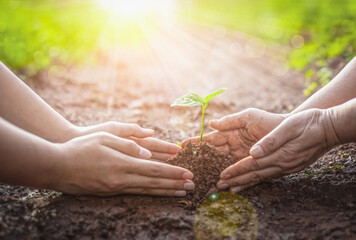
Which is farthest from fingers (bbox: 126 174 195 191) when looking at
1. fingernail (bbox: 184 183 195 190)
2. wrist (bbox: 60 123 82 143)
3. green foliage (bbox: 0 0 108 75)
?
green foliage (bbox: 0 0 108 75)

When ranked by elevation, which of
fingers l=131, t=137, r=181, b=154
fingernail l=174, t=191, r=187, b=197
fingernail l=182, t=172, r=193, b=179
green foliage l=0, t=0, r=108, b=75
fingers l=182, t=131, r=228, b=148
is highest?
green foliage l=0, t=0, r=108, b=75

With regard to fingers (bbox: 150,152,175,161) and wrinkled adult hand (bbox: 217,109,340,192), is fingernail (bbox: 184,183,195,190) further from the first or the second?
fingers (bbox: 150,152,175,161)

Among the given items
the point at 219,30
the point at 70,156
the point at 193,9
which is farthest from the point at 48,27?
the point at 193,9

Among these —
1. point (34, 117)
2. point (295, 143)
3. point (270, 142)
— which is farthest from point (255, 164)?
point (34, 117)

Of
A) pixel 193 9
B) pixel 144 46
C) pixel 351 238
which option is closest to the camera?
pixel 351 238

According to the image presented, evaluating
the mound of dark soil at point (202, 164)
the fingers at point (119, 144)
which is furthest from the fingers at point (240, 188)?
the fingers at point (119, 144)

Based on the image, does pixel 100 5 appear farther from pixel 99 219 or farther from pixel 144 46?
pixel 99 219

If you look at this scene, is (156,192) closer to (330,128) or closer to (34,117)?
(34,117)
